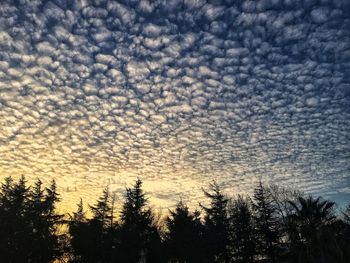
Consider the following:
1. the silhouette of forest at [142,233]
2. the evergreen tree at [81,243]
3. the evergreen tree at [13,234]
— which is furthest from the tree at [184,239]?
the evergreen tree at [13,234]

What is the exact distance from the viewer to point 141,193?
41688 mm

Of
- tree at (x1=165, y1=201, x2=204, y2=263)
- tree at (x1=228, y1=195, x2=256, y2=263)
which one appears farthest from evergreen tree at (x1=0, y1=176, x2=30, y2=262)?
tree at (x1=228, y1=195, x2=256, y2=263)

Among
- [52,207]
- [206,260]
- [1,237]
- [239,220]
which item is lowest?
[206,260]

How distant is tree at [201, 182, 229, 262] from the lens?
35.5m

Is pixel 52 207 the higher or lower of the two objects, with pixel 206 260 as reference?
higher

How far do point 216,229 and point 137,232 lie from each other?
9.51 m

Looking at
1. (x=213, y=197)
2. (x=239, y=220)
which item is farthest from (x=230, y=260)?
(x=213, y=197)

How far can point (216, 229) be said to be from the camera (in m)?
37.2

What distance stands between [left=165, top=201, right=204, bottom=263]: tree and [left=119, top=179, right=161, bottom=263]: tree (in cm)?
191

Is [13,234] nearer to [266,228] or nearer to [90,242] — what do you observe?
[90,242]

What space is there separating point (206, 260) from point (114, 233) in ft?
40.2

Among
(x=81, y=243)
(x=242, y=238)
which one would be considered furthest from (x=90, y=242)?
(x=242, y=238)

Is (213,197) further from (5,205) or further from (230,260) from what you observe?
(5,205)

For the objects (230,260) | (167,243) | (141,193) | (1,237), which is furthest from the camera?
(141,193)
